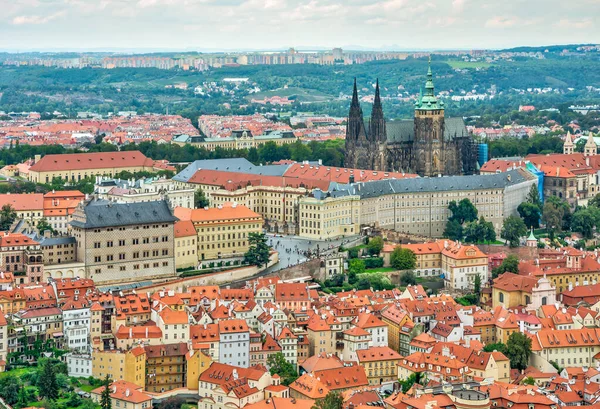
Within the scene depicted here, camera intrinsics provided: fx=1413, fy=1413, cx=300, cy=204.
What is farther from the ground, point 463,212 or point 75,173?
point 75,173

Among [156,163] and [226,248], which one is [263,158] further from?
Result: [226,248]

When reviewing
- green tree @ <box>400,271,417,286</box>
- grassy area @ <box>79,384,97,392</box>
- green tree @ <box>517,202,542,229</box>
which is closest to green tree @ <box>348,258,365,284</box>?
green tree @ <box>400,271,417,286</box>

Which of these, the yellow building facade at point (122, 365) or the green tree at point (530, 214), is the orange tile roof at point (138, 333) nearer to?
the yellow building facade at point (122, 365)

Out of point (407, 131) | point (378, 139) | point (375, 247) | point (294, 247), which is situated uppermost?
point (407, 131)

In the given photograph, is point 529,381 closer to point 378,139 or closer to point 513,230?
point 513,230

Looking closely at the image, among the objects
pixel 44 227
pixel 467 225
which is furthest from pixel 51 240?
pixel 467 225

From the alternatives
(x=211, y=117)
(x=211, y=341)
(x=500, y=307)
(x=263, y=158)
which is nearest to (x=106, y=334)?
(x=211, y=341)
